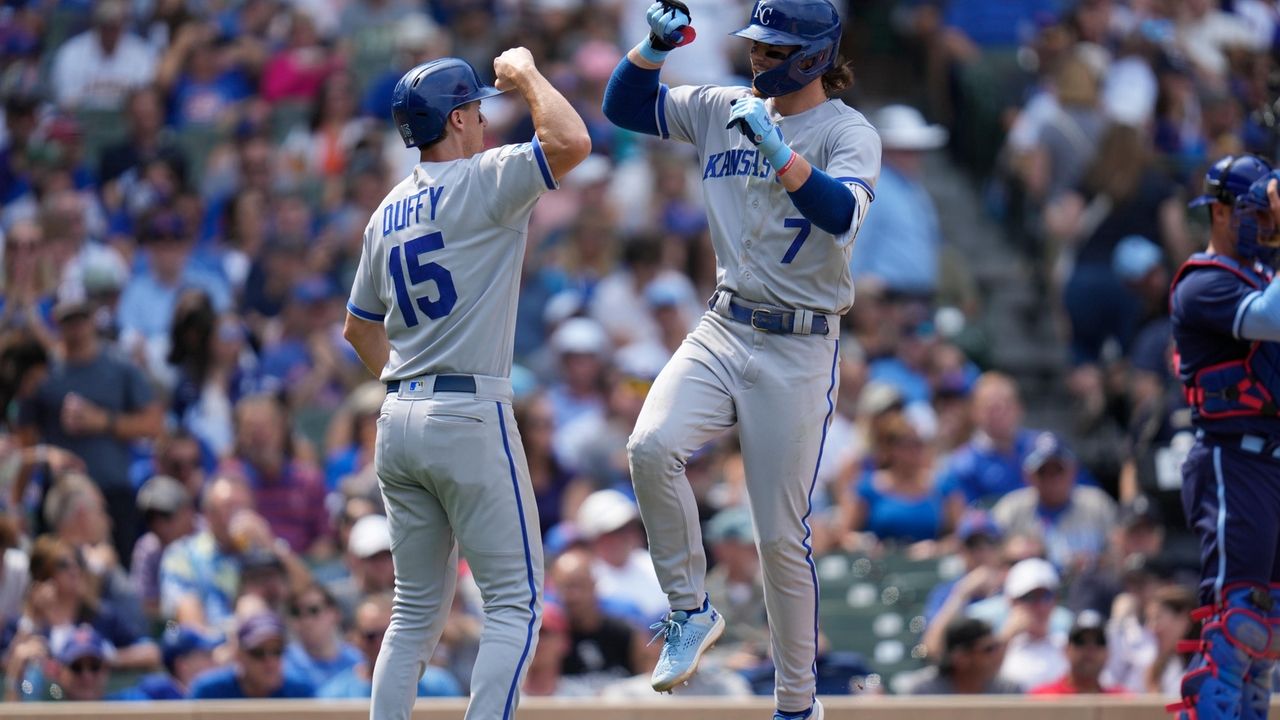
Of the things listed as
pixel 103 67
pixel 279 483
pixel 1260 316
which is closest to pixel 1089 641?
pixel 1260 316

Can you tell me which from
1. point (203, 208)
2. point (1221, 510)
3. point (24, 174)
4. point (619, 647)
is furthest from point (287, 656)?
point (24, 174)

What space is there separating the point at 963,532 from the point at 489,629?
471 cm

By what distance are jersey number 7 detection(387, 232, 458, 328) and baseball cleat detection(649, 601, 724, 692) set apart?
50.6 inches

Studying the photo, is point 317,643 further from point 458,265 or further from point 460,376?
point 458,265

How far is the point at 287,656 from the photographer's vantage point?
902 cm

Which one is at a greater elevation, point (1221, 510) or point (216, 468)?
point (1221, 510)

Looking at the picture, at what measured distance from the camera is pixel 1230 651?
6.85 m

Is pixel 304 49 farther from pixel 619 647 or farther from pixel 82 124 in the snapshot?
pixel 619 647

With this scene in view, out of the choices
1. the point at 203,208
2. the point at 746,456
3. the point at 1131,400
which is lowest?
the point at 1131,400

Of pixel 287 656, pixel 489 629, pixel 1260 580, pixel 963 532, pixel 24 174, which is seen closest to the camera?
pixel 489 629

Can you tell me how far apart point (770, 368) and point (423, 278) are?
119 centimetres

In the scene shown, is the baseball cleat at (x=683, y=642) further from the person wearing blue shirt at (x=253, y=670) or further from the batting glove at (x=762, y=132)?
the person wearing blue shirt at (x=253, y=670)

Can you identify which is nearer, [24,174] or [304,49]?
[24,174]

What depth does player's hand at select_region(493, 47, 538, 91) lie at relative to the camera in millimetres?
6230
